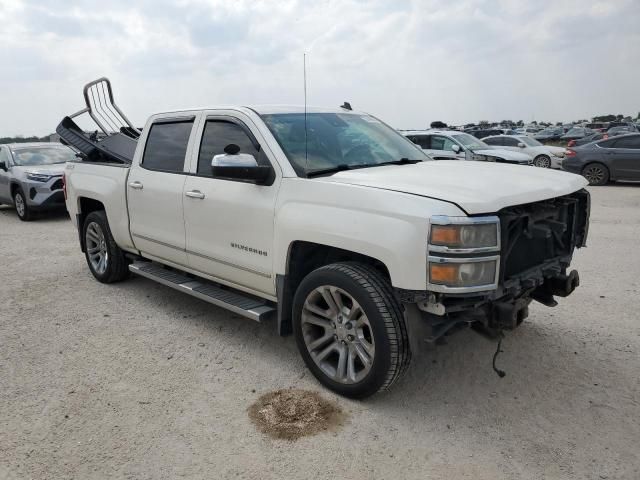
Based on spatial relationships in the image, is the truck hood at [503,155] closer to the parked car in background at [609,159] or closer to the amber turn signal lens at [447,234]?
the parked car in background at [609,159]

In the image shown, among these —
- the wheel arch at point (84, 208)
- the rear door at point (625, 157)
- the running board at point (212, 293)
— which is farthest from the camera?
the rear door at point (625, 157)

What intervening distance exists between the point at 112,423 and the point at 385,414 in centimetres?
167

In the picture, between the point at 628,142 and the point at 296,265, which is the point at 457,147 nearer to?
the point at 628,142

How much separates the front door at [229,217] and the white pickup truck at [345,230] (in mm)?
12

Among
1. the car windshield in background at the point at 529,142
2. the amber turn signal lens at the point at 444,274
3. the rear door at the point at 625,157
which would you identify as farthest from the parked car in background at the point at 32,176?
the car windshield in background at the point at 529,142

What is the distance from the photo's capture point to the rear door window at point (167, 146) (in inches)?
182

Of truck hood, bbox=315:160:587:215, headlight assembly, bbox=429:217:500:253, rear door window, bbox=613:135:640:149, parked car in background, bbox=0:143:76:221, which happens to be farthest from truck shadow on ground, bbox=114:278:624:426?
rear door window, bbox=613:135:640:149

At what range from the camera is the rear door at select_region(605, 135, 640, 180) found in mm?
14242

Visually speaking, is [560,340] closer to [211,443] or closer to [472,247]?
[472,247]

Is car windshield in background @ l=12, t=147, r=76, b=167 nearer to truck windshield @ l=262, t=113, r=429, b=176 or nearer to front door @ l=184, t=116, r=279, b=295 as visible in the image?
front door @ l=184, t=116, r=279, b=295

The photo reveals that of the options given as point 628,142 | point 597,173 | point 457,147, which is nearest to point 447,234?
point 457,147

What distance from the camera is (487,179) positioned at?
341cm

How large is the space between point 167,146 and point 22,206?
8.12 m

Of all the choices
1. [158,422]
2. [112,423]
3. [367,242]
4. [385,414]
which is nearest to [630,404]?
[385,414]
